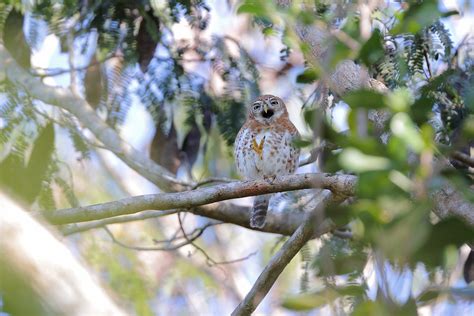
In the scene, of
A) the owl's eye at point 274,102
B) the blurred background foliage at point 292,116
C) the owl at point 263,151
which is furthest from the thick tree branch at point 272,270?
the owl's eye at point 274,102

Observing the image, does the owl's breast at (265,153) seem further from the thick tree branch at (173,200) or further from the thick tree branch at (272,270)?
the thick tree branch at (173,200)

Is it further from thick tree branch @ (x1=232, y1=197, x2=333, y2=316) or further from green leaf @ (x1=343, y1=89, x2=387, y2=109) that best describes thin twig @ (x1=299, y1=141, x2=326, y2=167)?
green leaf @ (x1=343, y1=89, x2=387, y2=109)

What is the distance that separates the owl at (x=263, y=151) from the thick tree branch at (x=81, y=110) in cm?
74

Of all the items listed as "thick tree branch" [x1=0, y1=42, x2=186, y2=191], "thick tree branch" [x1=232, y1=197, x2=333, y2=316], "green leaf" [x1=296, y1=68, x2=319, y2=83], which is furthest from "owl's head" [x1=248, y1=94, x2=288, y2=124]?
"green leaf" [x1=296, y1=68, x2=319, y2=83]

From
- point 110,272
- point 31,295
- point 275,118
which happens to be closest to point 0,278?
point 31,295

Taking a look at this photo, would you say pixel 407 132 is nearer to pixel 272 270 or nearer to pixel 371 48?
pixel 371 48

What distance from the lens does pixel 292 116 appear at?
8.90 meters

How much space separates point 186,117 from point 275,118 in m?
0.87

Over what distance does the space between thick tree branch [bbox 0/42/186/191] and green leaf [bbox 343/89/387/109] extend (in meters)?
4.40

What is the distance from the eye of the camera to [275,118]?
7.36 meters

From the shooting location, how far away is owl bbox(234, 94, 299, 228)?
6.93 metres

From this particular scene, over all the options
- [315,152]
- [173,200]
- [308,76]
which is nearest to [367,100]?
[308,76]

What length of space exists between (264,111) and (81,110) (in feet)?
5.28

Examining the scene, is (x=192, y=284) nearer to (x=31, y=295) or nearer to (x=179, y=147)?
(x=179, y=147)
